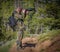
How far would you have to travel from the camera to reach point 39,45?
3.12m

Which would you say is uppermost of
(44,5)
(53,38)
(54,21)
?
(44,5)

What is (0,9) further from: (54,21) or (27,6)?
(54,21)

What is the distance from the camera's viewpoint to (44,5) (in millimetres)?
3172

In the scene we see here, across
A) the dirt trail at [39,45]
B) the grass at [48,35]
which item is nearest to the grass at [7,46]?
the dirt trail at [39,45]

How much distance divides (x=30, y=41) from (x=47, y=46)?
0.85ft

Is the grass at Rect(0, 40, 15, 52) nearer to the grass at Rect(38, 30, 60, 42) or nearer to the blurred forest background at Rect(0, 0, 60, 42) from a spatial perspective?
the blurred forest background at Rect(0, 0, 60, 42)

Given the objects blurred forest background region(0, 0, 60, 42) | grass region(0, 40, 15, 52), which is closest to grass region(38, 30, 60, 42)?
blurred forest background region(0, 0, 60, 42)

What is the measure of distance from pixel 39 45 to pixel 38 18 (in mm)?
395

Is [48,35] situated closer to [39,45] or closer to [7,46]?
[39,45]

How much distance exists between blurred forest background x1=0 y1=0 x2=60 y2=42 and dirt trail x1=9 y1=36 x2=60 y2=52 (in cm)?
11

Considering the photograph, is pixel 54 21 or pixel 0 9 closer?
pixel 54 21

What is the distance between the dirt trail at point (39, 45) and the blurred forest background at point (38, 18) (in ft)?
0.36

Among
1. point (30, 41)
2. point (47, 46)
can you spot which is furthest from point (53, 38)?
point (30, 41)

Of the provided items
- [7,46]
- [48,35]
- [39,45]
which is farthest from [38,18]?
[7,46]
